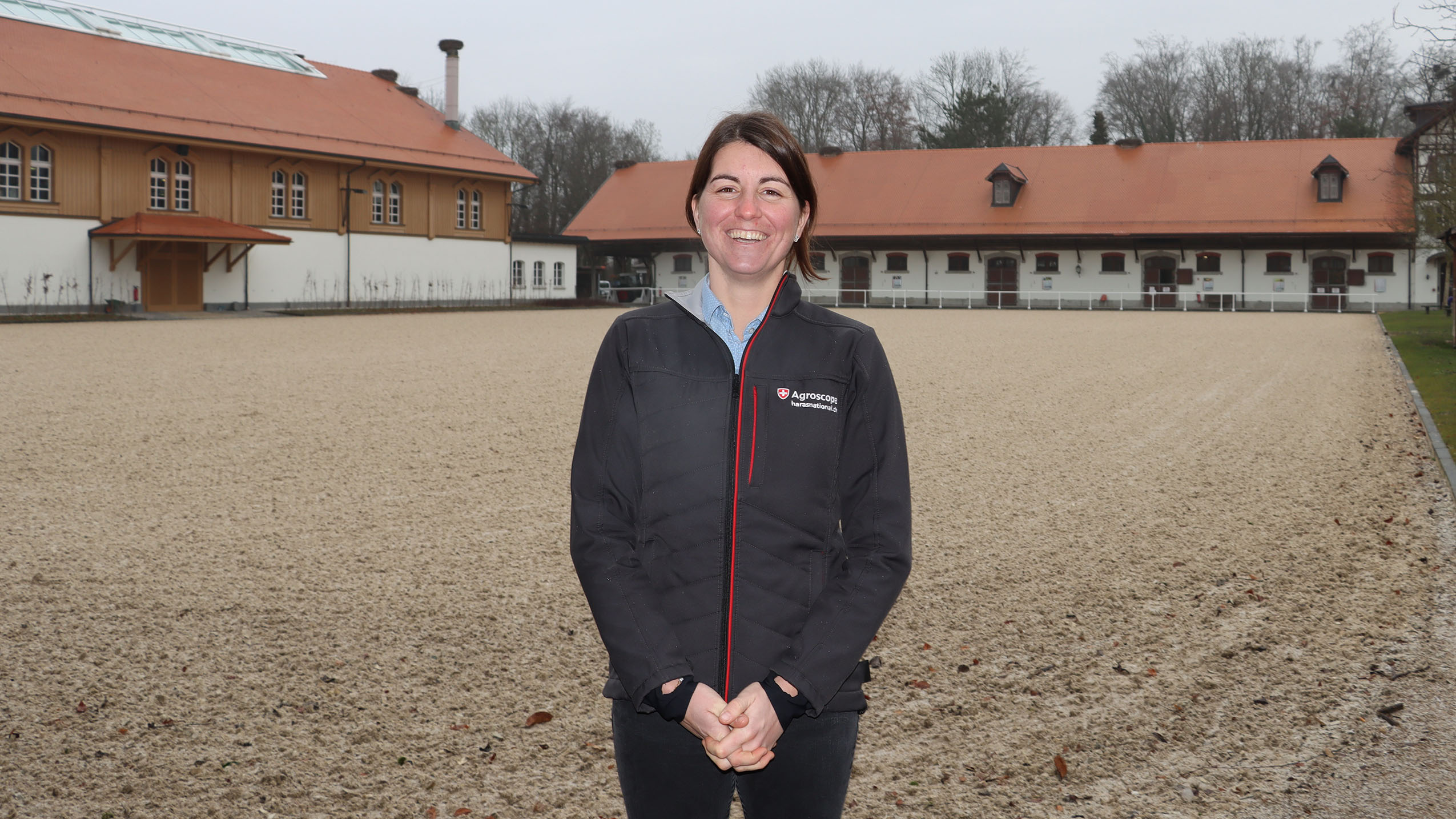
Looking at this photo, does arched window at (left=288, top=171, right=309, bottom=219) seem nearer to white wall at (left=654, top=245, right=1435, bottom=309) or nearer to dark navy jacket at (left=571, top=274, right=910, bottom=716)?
white wall at (left=654, top=245, right=1435, bottom=309)

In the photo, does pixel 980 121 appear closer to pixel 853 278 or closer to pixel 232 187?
pixel 853 278

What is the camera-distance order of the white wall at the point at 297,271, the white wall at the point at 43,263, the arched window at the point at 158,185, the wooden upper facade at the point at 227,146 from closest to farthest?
the white wall at the point at 43,263 → the white wall at the point at 297,271 → the wooden upper facade at the point at 227,146 → the arched window at the point at 158,185

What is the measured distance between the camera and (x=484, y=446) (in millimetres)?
10031

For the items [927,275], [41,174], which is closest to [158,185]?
[41,174]

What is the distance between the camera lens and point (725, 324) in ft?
7.32

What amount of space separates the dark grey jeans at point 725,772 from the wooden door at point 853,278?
1739 inches

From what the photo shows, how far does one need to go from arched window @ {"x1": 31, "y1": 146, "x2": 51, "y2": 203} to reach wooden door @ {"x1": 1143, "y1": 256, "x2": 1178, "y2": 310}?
32932 millimetres

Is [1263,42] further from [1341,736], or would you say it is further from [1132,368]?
[1341,736]

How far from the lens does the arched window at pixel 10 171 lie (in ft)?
98.3

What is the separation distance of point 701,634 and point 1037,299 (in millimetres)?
43177

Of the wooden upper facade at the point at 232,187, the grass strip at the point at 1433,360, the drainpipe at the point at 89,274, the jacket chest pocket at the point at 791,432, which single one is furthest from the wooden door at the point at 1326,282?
the jacket chest pocket at the point at 791,432

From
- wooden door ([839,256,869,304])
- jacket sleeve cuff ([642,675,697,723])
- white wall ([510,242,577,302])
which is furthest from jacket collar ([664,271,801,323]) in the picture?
wooden door ([839,256,869,304])

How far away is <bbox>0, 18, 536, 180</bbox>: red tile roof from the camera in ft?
104

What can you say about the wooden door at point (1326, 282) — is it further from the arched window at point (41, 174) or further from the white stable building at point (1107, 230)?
the arched window at point (41, 174)
